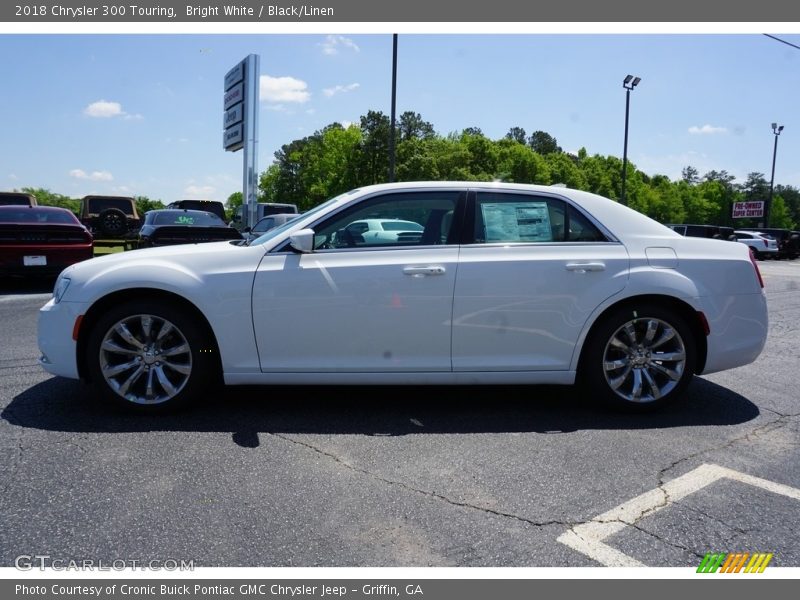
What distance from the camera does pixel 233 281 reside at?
389 cm

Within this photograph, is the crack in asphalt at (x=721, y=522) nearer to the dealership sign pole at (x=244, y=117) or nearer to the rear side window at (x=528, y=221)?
the rear side window at (x=528, y=221)

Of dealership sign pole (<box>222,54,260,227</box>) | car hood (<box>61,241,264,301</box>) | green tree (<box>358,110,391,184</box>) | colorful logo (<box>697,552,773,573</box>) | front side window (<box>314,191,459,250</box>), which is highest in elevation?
green tree (<box>358,110,391,184</box>)

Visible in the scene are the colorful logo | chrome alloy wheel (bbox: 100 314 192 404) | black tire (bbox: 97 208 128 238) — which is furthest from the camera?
black tire (bbox: 97 208 128 238)

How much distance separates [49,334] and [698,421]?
14.6 feet

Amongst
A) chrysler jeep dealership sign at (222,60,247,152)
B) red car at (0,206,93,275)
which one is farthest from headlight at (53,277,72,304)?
chrysler jeep dealership sign at (222,60,247,152)

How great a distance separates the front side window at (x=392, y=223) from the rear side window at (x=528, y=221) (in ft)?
0.77

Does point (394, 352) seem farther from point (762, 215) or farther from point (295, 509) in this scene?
point (762, 215)

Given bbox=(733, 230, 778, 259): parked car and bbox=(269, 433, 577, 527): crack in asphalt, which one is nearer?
bbox=(269, 433, 577, 527): crack in asphalt

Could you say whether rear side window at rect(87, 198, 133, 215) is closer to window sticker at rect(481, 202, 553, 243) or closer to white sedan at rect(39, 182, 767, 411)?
white sedan at rect(39, 182, 767, 411)

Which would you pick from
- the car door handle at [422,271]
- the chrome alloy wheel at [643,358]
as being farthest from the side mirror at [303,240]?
the chrome alloy wheel at [643,358]

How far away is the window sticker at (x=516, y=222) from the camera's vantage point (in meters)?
4.10

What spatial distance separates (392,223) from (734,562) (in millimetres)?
2689

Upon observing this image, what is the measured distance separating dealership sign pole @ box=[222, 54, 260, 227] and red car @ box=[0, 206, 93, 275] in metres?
10.9

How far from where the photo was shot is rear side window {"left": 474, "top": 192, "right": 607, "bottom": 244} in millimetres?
4102
